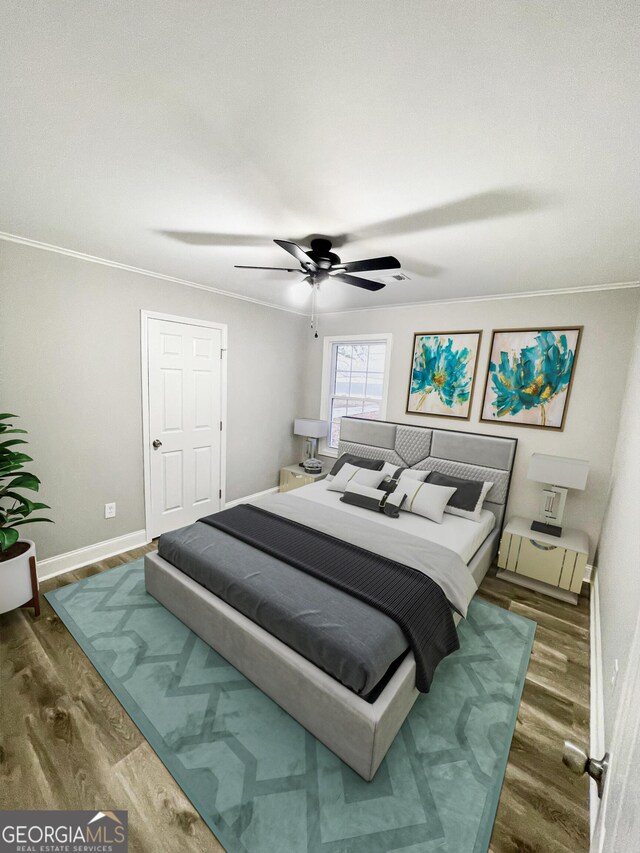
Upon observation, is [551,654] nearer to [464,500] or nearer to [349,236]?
[464,500]

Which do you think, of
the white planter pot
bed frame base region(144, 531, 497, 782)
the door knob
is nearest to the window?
bed frame base region(144, 531, 497, 782)

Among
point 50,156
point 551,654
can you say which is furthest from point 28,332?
point 551,654

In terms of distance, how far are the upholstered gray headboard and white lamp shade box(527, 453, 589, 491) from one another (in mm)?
386

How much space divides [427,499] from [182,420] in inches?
99.5

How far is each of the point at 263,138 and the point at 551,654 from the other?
3.25 m

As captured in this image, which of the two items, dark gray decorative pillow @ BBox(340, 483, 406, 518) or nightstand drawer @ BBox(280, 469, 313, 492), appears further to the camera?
nightstand drawer @ BBox(280, 469, 313, 492)

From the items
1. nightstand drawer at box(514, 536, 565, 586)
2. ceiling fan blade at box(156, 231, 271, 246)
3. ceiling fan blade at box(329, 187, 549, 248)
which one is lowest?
nightstand drawer at box(514, 536, 565, 586)

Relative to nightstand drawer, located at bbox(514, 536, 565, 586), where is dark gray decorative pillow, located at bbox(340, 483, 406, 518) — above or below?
above

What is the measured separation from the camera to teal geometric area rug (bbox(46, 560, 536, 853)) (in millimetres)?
1346

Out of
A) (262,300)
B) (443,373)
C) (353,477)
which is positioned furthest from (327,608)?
(262,300)

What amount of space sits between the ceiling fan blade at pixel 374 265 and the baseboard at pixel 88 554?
3.03 meters

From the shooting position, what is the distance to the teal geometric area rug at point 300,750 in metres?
1.35

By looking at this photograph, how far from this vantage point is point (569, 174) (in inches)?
56.1

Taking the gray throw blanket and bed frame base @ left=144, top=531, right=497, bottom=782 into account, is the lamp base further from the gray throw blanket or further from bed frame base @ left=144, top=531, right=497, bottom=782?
bed frame base @ left=144, top=531, right=497, bottom=782
